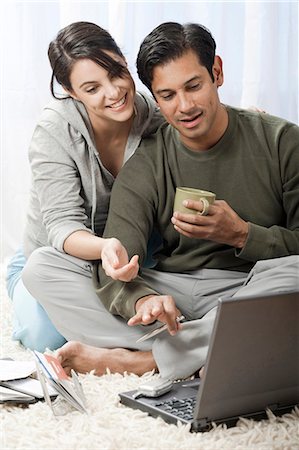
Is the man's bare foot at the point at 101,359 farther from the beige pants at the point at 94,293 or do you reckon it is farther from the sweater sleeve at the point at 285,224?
the sweater sleeve at the point at 285,224

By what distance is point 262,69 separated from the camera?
3.22m

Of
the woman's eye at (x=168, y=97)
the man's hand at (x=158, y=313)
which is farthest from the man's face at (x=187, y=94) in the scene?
the man's hand at (x=158, y=313)

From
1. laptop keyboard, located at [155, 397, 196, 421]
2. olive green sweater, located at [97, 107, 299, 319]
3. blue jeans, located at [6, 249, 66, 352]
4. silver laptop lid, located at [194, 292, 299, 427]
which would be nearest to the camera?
silver laptop lid, located at [194, 292, 299, 427]

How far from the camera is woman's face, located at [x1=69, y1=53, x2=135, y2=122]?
2.05 metres

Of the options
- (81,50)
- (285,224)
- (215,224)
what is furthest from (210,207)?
(81,50)

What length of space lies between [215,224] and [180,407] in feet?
1.43

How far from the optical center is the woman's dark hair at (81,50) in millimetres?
2051

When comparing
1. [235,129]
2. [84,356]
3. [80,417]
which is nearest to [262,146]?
[235,129]

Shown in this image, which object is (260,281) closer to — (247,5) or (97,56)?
(97,56)

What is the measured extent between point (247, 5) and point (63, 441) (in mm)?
2064

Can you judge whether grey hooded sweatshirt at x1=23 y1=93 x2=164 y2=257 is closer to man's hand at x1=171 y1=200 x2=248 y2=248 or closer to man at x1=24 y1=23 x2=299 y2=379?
man at x1=24 y1=23 x2=299 y2=379

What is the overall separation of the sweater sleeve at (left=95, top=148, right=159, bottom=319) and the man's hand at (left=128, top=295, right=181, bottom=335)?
100 mm

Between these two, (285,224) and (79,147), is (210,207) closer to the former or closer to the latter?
(285,224)

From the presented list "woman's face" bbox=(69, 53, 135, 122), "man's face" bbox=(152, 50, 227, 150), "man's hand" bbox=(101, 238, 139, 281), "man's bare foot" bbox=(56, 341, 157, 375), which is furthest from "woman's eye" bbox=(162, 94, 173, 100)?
"man's bare foot" bbox=(56, 341, 157, 375)
